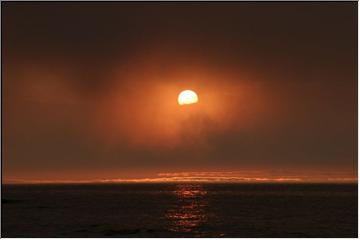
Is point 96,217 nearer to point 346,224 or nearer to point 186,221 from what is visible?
point 186,221

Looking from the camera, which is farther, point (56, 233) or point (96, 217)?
point (96, 217)

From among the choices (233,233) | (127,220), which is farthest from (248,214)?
(233,233)

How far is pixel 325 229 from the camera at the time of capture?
5025cm

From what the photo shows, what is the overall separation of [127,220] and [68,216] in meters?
9.03

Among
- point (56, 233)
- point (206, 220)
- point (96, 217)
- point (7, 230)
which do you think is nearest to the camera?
point (56, 233)

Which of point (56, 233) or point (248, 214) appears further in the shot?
point (248, 214)

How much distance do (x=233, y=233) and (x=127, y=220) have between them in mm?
14979

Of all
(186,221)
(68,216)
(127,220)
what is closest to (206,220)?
(186,221)

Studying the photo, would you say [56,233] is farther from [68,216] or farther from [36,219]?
[68,216]

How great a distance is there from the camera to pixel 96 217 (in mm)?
63031

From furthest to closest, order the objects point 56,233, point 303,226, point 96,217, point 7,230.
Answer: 1. point 96,217
2. point 303,226
3. point 7,230
4. point 56,233

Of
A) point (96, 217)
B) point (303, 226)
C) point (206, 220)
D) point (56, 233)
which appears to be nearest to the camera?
point (56, 233)

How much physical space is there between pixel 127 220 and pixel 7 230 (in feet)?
43.4

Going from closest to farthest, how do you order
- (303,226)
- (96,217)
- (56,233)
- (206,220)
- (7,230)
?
(56,233)
(7,230)
(303,226)
(206,220)
(96,217)
